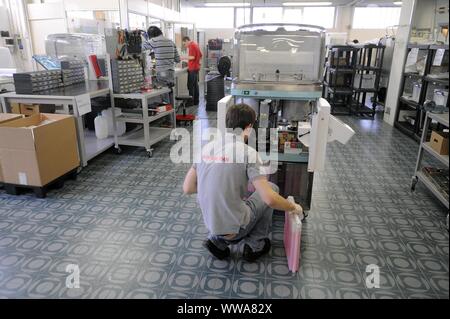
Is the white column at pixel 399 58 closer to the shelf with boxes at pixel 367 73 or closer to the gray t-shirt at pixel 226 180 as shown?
the shelf with boxes at pixel 367 73

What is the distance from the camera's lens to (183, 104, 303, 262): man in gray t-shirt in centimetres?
170

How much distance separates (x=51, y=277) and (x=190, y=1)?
1023 centimetres

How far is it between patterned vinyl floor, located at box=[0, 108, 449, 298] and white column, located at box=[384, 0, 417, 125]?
2.63m

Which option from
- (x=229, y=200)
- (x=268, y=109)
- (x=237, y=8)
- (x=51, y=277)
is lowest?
(x=51, y=277)

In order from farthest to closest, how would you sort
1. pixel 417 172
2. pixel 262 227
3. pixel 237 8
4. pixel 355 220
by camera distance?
1. pixel 237 8
2. pixel 417 172
3. pixel 355 220
4. pixel 262 227

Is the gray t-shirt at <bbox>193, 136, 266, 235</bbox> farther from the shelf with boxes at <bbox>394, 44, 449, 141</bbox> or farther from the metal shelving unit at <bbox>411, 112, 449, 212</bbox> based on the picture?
the shelf with boxes at <bbox>394, 44, 449, 141</bbox>

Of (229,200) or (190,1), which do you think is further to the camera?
(190,1)

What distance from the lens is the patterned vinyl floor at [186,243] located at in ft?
5.86
